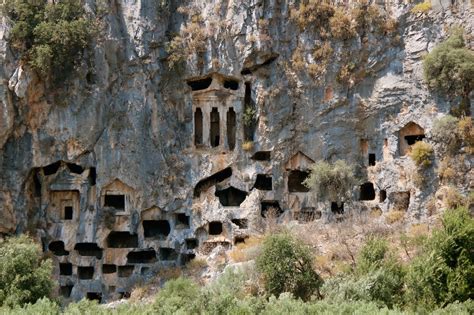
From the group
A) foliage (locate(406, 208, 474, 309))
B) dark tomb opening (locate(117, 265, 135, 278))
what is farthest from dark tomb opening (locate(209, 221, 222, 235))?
foliage (locate(406, 208, 474, 309))

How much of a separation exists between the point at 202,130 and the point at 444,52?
1359 cm

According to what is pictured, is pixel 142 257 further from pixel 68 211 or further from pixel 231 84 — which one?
pixel 231 84

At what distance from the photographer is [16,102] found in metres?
35.4

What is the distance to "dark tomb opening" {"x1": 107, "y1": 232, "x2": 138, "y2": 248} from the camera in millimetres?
37594

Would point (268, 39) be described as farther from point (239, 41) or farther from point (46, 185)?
point (46, 185)

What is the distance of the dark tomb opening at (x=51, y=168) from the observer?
37031mm

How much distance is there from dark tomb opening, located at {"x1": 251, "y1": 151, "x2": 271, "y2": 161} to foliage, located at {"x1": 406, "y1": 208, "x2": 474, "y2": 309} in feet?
39.8

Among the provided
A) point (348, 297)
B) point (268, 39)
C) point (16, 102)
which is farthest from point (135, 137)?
point (348, 297)

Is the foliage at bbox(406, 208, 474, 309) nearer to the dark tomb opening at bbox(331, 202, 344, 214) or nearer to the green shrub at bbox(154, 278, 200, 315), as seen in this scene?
the green shrub at bbox(154, 278, 200, 315)

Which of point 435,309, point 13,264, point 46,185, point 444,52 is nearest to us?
point 435,309

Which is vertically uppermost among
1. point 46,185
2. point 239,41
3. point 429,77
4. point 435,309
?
point 239,41

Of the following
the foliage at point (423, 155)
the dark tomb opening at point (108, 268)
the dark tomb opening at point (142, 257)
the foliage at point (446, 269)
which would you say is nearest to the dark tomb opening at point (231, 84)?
the dark tomb opening at point (142, 257)

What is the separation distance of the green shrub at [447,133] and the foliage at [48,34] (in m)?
18.7

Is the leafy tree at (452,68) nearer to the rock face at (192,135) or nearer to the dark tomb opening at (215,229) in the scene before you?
the rock face at (192,135)
